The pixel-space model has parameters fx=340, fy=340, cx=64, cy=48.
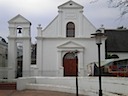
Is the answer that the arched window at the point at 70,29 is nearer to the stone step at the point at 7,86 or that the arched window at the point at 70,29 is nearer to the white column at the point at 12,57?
the white column at the point at 12,57

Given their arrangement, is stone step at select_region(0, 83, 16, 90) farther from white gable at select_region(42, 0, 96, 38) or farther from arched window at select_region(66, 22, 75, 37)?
arched window at select_region(66, 22, 75, 37)

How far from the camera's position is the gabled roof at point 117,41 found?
162 feet

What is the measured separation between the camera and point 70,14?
4425cm

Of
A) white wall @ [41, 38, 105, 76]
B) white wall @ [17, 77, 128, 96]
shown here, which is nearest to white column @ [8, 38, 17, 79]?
white wall @ [41, 38, 105, 76]

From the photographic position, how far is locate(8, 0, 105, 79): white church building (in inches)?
1687

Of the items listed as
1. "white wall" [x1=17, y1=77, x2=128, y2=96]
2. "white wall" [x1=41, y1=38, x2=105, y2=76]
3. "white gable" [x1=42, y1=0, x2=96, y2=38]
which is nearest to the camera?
"white wall" [x1=17, y1=77, x2=128, y2=96]

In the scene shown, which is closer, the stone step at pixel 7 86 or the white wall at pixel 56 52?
the stone step at pixel 7 86

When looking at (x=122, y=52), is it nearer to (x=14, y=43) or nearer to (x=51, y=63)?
(x=51, y=63)

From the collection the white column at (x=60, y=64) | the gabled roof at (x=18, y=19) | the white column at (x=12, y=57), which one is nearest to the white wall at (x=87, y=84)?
the white column at (x=60, y=64)

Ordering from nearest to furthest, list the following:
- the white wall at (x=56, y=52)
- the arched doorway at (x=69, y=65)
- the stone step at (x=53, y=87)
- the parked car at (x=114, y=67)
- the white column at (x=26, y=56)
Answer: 1. the stone step at (x=53, y=87)
2. the parked car at (x=114, y=67)
3. the white column at (x=26, y=56)
4. the white wall at (x=56, y=52)
5. the arched doorway at (x=69, y=65)

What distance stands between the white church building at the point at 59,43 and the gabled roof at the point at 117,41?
21.2 ft

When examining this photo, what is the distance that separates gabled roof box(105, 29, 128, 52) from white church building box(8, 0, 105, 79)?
6457 mm

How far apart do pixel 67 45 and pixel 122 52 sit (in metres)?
9.93

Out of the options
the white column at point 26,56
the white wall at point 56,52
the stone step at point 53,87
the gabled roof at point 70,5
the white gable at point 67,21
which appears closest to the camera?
the stone step at point 53,87
